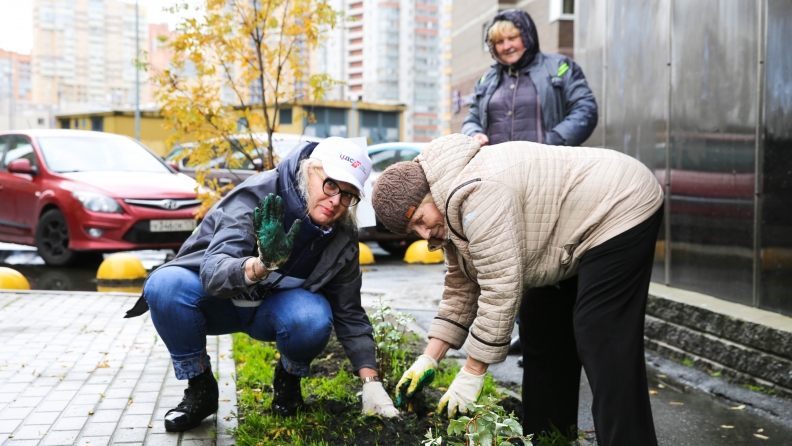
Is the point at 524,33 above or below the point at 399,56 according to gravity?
below

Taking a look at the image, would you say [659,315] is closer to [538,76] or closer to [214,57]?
[538,76]

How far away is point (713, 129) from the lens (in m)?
5.23

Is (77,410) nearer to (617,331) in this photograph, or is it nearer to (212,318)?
(212,318)

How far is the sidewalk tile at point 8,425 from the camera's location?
3.50 m

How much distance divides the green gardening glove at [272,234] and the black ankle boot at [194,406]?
88 centimetres

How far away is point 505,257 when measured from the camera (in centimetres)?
259

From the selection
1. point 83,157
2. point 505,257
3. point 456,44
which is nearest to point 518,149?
point 505,257

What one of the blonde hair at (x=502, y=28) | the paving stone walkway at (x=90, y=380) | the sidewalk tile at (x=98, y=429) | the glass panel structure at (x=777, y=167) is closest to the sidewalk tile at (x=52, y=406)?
the paving stone walkway at (x=90, y=380)

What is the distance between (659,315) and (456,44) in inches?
1164

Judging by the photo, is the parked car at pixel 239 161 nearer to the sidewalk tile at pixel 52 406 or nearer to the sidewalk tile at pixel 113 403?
the sidewalk tile at pixel 113 403

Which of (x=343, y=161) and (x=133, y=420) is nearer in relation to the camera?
(x=343, y=161)

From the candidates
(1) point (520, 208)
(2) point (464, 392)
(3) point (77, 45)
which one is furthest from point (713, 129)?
(3) point (77, 45)

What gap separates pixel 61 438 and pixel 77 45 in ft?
443

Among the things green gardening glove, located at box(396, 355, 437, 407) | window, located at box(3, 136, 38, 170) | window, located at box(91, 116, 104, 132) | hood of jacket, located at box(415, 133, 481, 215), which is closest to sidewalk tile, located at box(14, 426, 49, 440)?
green gardening glove, located at box(396, 355, 437, 407)
